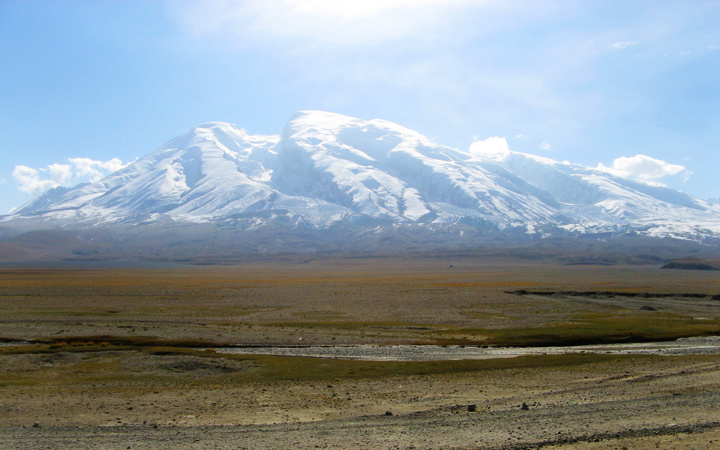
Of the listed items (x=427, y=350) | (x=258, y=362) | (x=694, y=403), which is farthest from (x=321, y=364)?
(x=694, y=403)

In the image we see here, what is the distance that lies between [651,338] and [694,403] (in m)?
24.2

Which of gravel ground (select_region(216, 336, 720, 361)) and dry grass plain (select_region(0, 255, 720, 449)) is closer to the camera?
dry grass plain (select_region(0, 255, 720, 449))

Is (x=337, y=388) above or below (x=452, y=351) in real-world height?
above

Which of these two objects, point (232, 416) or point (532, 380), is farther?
point (532, 380)

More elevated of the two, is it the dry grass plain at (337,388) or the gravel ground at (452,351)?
the dry grass plain at (337,388)

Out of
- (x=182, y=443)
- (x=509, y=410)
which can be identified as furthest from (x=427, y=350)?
(x=182, y=443)

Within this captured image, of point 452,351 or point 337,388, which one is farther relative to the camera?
point 452,351

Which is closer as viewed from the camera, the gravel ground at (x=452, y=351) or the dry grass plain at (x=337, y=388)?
the dry grass plain at (x=337, y=388)

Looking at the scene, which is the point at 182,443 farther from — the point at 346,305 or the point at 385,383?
the point at 346,305

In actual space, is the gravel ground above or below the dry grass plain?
below

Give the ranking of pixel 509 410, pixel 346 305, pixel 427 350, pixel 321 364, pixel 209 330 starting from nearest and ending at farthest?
1. pixel 509 410
2. pixel 321 364
3. pixel 427 350
4. pixel 209 330
5. pixel 346 305

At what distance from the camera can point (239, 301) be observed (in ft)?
241

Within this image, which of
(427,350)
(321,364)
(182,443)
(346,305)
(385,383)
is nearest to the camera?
(182,443)

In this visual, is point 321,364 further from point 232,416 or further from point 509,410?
point 509,410
